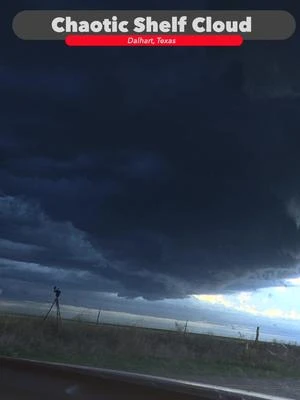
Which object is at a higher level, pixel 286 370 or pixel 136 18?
pixel 136 18

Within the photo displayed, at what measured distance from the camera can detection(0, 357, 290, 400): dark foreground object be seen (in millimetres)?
1969

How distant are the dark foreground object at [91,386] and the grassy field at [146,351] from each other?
18110mm

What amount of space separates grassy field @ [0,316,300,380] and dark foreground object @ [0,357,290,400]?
1811 centimetres

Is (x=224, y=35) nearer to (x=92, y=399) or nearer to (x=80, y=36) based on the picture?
(x=80, y=36)

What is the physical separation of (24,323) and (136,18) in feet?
91.6

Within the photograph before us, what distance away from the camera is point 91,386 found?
6.77 ft

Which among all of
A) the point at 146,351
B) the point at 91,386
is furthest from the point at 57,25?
the point at 146,351

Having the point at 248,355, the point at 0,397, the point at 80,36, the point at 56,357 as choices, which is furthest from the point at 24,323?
the point at 0,397

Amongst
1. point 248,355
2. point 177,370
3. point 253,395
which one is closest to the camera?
point 253,395

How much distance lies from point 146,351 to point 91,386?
25281mm

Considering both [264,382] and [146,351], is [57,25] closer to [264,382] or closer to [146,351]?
[264,382]

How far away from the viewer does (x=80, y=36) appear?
19.0 feet

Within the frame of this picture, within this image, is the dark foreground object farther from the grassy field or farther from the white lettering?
the grassy field

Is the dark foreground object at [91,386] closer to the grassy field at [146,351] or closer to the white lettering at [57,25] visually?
the white lettering at [57,25]
